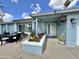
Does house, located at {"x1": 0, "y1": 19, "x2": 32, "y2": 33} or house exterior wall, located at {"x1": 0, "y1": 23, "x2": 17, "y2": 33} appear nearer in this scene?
house, located at {"x1": 0, "y1": 19, "x2": 32, "y2": 33}

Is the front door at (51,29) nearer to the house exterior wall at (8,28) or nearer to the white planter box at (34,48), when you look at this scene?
the house exterior wall at (8,28)

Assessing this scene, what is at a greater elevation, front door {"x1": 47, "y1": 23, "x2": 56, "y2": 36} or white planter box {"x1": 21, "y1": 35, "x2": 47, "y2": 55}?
front door {"x1": 47, "y1": 23, "x2": 56, "y2": 36}

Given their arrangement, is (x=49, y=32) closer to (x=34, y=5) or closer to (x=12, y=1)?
(x=34, y=5)

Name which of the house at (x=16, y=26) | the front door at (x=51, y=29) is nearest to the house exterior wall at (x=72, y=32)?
the front door at (x=51, y=29)

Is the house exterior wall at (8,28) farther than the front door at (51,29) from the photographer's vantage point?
Yes

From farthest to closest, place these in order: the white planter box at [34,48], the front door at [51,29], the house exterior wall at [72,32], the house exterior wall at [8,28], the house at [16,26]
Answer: the house exterior wall at [8,28]
the house at [16,26]
the front door at [51,29]
the house exterior wall at [72,32]
the white planter box at [34,48]

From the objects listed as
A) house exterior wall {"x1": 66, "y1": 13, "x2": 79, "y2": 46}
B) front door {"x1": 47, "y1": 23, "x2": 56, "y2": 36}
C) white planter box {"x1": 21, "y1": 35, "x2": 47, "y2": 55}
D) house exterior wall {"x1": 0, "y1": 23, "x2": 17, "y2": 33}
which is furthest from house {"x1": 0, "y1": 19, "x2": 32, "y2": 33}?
white planter box {"x1": 21, "y1": 35, "x2": 47, "y2": 55}

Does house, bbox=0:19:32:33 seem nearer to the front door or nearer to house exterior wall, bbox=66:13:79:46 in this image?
the front door

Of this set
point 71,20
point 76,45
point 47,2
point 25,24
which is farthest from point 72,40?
point 47,2

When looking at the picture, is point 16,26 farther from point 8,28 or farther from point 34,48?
point 34,48

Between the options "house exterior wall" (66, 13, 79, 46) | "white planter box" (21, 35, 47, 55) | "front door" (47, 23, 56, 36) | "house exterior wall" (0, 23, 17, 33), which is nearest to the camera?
"white planter box" (21, 35, 47, 55)

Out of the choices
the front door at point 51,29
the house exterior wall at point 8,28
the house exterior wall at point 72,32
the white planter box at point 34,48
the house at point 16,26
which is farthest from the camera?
the house exterior wall at point 8,28

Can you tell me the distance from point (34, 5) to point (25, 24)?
13904mm

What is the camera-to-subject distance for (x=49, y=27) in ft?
71.6
